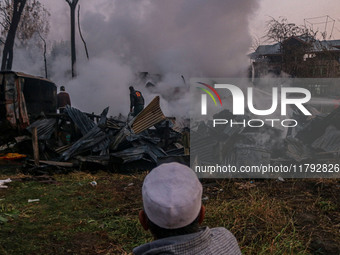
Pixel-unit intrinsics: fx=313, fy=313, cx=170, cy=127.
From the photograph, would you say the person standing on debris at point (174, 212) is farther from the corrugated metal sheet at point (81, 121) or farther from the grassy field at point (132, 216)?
the corrugated metal sheet at point (81, 121)

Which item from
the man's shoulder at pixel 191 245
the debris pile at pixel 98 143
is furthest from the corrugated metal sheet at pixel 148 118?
the man's shoulder at pixel 191 245

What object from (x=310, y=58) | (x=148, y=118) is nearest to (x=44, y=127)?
(x=148, y=118)

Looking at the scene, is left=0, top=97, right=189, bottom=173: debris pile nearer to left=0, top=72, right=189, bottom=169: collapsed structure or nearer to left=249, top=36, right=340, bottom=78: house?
left=0, top=72, right=189, bottom=169: collapsed structure

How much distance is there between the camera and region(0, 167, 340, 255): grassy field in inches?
134

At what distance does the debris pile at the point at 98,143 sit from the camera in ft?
24.8

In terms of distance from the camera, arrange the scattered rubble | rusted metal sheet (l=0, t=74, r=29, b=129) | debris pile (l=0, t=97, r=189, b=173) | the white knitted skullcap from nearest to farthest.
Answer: the white knitted skullcap → the scattered rubble → debris pile (l=0, t=97, r=189, b=173) → rusted metal sheet (l=0, t=74, r=29, b=129)

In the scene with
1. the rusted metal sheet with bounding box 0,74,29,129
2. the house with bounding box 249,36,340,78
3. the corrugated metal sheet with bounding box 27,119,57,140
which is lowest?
the corrugated metal sheet with bounding box 27,119,57,140

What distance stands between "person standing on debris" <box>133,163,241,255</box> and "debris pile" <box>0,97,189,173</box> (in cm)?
555

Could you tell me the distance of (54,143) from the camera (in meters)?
9.01

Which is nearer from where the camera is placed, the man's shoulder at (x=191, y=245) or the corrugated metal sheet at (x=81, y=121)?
the man's shoulder at (x=191, y=245)

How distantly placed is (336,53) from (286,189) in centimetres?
976

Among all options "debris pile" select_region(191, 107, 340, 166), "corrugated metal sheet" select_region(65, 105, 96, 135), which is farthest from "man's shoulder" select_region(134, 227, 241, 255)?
"corrugated metal sheet" select_region(65, 105, 96, 135)

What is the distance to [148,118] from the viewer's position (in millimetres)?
8555

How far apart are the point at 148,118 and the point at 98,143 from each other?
1492 millimetres
